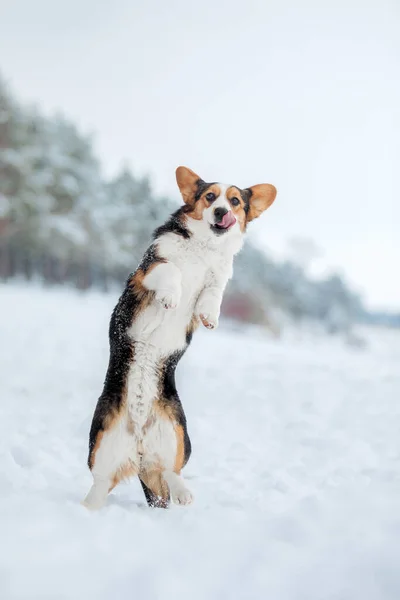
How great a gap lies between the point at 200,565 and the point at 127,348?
35.4 inches

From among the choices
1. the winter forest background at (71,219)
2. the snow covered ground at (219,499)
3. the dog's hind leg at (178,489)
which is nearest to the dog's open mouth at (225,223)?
the dog's hind leg at (178,489)

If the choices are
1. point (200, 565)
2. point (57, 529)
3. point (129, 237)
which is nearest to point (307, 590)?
point (200, 565)

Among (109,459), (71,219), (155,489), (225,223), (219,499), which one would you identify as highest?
(225,223)

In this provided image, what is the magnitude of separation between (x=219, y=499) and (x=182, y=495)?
0.39 metres

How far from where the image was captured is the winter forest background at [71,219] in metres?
12.5

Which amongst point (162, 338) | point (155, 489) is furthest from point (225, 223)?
point (155, 489)

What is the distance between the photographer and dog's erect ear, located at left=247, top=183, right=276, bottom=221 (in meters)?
2.45

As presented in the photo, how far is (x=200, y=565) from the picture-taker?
6.23 ft

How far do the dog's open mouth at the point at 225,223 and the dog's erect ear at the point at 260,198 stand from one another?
0.57 feet

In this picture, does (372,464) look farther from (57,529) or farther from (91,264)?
(91,264)

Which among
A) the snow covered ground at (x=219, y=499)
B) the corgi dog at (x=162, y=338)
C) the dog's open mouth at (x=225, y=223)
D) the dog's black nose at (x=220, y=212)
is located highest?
the dog's black nose at (x=220, y=212)

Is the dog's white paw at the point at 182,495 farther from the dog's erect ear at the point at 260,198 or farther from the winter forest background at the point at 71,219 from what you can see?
the winter forest background at the point at 71,219

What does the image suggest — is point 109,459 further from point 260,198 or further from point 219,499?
point 260,198

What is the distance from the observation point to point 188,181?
242 cm
